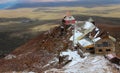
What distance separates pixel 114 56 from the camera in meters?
73.4

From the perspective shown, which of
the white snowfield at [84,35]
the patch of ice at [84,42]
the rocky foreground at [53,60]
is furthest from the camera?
the white snowfield at [84,35]

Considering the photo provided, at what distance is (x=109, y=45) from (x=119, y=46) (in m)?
5.67

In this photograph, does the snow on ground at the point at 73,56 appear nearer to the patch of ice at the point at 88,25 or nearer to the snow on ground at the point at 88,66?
the snow on ground at the point at 88,66

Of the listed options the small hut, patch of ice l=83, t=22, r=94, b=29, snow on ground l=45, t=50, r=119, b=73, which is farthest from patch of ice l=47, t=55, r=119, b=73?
patch of ice l=83, t=22, r=94, b=29

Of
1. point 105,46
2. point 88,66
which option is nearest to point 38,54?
point 105,46

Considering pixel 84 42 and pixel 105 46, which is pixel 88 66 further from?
pixel 84 42

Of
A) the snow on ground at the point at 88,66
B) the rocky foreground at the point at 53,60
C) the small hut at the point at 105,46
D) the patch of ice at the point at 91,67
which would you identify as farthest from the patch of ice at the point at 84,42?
the patch of ice at the point at 91,67

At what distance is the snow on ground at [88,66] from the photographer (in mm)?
68938

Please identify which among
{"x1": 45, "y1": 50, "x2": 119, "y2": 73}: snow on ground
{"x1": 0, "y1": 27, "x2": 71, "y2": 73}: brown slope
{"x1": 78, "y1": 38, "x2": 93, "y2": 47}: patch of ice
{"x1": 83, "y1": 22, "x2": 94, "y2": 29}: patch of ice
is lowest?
{"x1": 0, "y1": 27, "x2": 71, "y2": 73}: brown slope

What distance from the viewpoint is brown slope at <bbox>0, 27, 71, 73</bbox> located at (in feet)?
265

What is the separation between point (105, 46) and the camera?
77375 millimetres

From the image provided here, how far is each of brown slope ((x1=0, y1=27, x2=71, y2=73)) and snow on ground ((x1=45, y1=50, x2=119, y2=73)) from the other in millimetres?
5934

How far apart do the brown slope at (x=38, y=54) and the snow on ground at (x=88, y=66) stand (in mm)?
5934

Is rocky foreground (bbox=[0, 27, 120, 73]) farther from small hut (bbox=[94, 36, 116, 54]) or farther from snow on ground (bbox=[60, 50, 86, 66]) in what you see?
small hut (bbox=[94, 36, 116, 54])
